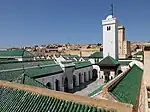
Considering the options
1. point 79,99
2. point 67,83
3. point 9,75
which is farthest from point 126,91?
point 67,83

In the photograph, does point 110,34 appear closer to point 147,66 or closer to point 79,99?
point 147,66

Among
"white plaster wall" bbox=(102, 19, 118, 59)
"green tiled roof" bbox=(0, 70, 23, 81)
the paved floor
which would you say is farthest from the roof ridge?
"white plaster wall" bbox=(102, 19, 118, 59)

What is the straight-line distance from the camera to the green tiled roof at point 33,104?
4.54 metres

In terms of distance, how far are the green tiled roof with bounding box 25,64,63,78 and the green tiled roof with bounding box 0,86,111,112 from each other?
32.6ft

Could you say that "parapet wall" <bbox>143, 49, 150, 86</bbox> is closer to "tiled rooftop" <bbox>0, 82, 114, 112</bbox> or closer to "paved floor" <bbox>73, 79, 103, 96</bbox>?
"tiled rooftop" <bbox>0, 82, 114, 112</bbox>

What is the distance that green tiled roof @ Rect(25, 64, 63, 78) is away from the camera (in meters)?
16.5

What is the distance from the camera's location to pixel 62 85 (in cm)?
2142

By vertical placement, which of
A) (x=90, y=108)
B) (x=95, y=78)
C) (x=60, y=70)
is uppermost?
(x=90, y=108)

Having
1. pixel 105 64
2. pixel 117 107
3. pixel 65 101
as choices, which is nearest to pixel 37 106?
pixel 65 101

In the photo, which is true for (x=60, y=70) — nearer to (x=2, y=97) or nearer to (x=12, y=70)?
(x=12, y=70)

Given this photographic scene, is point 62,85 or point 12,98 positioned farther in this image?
point 62,85

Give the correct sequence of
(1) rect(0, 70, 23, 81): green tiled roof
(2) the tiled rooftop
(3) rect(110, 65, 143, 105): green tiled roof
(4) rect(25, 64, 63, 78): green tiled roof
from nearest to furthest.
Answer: (2) the tiled rooftop → (3) rect(110, 65, 143, 105): green tiled roof → (1) rect(0, 70, 23, 81): green tiled roof → (4) rect(25, 64, 63, 78): green tiled roof

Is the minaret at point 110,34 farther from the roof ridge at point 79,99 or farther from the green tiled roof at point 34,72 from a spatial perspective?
the roof ridge at point 79,99

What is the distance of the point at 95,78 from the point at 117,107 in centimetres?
2873
